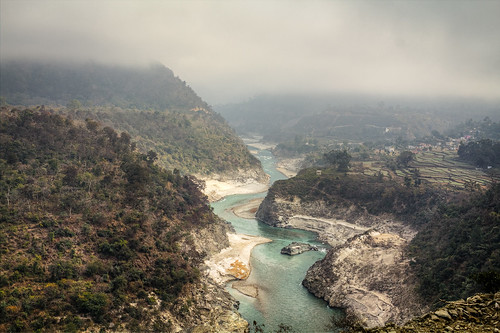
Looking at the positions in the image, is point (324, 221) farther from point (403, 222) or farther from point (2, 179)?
point (2, 179)

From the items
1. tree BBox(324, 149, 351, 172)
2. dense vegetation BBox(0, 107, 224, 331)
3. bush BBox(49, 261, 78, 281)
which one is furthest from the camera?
tree BBox(324, 149, 351, 172)

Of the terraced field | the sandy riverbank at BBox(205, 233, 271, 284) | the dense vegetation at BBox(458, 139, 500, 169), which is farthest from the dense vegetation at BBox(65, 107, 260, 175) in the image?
the dense vegetation at BBox(458, 139, 500, 169)

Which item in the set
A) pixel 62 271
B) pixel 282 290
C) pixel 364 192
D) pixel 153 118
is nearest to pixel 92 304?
pixel 62 271

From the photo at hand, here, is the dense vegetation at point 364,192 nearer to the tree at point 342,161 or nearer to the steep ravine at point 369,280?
the tree at point 342,161

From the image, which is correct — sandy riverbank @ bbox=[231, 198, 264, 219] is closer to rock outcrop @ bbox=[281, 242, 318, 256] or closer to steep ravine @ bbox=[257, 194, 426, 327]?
rock outcrop @ bbox=[281, 242, 318, 256]

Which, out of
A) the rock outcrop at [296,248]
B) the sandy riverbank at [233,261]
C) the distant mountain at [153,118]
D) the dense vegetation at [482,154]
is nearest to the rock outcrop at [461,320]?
the sandy riverbank at [233,261]

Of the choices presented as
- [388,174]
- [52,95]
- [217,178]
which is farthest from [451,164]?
[52,95]
